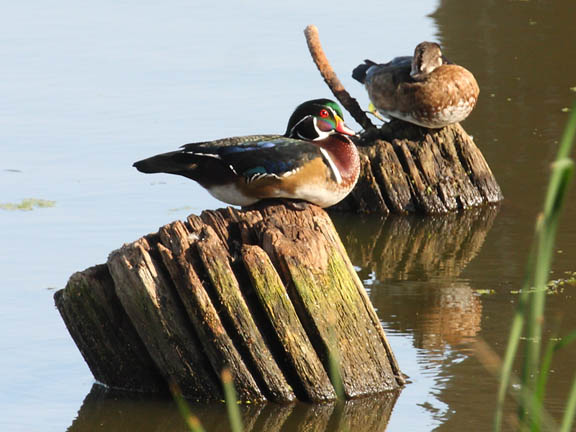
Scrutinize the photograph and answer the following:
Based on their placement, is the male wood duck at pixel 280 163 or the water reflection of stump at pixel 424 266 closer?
the male wood duck at pixel 280 163

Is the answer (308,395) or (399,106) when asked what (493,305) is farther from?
(399,106)

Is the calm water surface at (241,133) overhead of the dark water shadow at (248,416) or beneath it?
overhead

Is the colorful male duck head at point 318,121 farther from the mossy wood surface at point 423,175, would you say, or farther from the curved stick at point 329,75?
the curved stick at point 329,75

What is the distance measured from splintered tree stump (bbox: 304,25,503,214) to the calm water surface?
0.60 feet

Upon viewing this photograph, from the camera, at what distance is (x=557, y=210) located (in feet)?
7.63

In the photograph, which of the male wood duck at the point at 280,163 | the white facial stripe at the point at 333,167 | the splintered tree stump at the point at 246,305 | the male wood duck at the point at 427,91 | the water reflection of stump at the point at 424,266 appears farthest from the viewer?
the male wood duck at the point at 427,91

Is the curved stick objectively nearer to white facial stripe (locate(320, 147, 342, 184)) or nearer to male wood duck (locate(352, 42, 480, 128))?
male wood duck (locate(352, 42, 480, 128))

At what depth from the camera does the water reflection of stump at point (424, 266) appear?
6.86 meters

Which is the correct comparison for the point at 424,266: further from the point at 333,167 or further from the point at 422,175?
the point at 333,167

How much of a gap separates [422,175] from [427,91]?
72 cm

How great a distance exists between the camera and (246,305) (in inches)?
219

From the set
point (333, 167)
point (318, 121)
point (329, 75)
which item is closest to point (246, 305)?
point (333, 167)

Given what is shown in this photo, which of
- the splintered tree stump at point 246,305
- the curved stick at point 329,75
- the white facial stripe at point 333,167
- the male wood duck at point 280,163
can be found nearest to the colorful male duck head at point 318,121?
the male wood duck at point 280,163

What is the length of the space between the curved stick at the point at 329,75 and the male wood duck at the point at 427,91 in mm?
191
